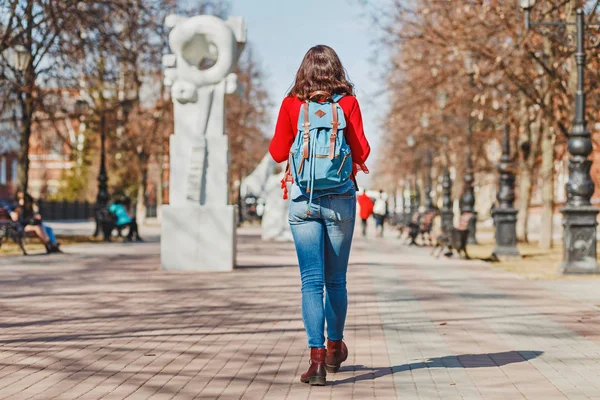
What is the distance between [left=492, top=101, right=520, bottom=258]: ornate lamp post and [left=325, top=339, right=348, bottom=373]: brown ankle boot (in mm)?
16485

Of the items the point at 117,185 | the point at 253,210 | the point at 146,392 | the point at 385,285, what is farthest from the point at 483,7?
the point at 117,185

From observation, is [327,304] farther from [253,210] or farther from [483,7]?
[253,210]

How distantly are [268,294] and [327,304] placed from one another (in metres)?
6.37

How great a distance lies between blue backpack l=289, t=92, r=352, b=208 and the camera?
6.24 meters

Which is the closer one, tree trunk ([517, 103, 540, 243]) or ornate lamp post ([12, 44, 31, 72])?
ornate lamp post ([12, 44, 31, 72])

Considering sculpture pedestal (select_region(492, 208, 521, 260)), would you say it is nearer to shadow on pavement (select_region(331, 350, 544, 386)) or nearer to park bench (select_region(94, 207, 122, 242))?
park bench (select_region(94, 207, 122, 242))

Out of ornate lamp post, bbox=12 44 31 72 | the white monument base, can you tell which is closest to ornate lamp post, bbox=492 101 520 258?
the white monument base

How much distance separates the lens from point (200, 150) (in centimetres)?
1712

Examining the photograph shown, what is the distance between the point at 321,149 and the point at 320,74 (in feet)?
1.39

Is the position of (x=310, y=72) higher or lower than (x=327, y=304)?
higher

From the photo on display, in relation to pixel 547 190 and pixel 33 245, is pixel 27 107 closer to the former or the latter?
pixel 33 245

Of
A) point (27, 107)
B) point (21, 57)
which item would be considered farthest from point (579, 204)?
point (27, 107)

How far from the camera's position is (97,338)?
8.45m

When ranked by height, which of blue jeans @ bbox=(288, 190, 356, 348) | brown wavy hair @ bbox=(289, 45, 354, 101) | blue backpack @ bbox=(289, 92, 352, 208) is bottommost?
blue jeans @ bbox=(288, 190, 356, 348)
